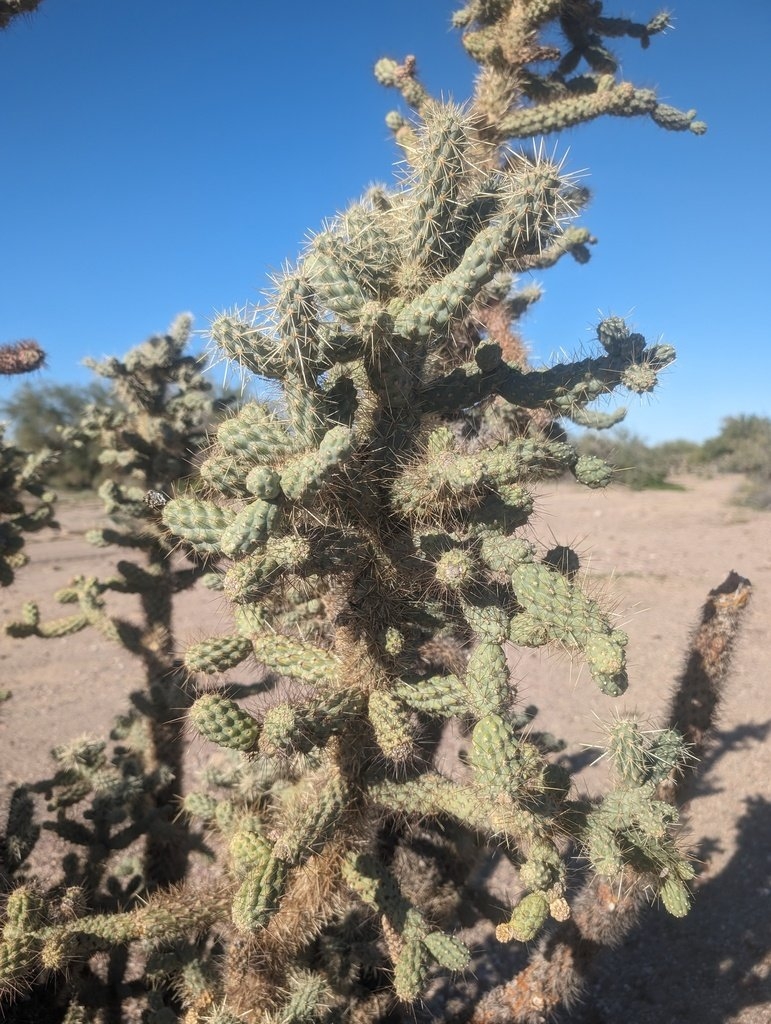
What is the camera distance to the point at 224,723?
77.9 inches

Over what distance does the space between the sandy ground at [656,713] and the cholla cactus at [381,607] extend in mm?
297

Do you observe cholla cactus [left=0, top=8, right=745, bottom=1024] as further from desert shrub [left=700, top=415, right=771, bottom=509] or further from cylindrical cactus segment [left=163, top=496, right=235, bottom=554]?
desert shrub [left=700, top=415, right=771, bottom=509]

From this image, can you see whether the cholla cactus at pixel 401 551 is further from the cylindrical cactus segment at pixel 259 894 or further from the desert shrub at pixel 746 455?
the desert shrub at pixel 746 455

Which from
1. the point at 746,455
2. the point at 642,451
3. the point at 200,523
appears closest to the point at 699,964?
the point at 200,523

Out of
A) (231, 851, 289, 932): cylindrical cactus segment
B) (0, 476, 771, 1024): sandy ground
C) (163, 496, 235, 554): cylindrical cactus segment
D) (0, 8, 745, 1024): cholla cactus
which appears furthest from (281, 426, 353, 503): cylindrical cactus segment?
(231, 851, 289, 932): cylindrical cactus segment

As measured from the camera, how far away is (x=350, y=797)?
2.39 metres

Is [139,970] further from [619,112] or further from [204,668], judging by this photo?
[619,112]

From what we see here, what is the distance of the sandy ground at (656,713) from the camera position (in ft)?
11.5

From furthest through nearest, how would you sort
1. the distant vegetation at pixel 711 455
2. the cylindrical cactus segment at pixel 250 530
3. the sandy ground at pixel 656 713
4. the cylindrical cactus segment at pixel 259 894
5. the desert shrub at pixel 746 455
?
1. the distant vegetation at pixel 711 455
2. the desert shrub at pixel 746 455
3. the sandy ground at pixel 656 713
4. the cylindrical cactus segment at pixel 259 894
5. the cylindrical cactus segment at pixel 250 530

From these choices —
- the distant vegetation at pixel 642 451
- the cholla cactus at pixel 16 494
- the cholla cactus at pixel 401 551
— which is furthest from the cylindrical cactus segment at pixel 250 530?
the distant vegetation at pixel 642 451

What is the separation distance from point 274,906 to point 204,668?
0.68 metres

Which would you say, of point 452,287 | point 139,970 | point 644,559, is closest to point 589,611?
Answer: point 452,287

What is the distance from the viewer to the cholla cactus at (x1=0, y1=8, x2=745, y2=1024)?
193 centimetres

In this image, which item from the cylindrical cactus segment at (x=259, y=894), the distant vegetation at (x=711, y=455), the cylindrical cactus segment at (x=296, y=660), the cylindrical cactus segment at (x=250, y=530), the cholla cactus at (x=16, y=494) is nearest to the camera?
the cylindrical cactus segment at (x=250, y=530)
